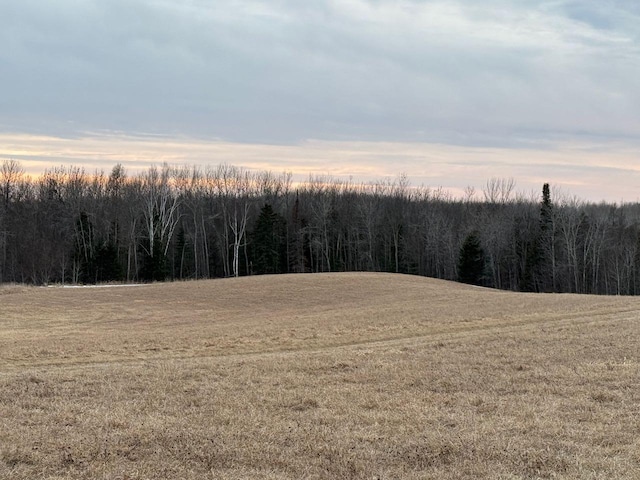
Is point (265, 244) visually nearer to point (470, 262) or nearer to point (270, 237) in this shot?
point (270, 237)

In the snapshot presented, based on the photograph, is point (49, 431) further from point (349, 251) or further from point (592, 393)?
point (349, 251)

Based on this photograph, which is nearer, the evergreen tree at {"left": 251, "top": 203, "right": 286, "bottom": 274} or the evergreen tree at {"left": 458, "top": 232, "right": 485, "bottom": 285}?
the evergreen tree at {"left": 458, "top": 232, "right": 485, "bottom": 285}

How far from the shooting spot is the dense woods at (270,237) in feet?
236

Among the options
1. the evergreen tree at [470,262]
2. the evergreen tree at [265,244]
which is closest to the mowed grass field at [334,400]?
the evergreen tree at [470,262]

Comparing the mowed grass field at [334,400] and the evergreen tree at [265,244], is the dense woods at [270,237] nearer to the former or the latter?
the evergreen tree at [265,244]

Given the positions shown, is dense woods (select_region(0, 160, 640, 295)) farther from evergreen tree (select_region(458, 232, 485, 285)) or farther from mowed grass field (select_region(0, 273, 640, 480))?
mowed grass field (select_region(0, 273, 640, 480))

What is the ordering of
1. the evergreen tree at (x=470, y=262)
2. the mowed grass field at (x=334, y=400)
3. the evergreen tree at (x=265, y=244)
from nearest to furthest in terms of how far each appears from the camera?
the mowed grass field at (x=334, y=400) < the evergreen tree at (x=470, y=262) < the evergreen tree at (x=265, y=244)

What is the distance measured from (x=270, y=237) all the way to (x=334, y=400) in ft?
218

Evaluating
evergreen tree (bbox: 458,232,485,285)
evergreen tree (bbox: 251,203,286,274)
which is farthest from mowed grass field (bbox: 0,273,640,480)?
evergreen tree (bbox: 251,203,286,274)

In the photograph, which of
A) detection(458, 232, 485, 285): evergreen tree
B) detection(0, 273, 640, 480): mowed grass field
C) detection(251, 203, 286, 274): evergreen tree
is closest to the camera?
detection(0, 273, 640, 480): mowed grass field

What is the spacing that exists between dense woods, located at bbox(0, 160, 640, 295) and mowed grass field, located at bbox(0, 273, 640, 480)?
51.1 meters

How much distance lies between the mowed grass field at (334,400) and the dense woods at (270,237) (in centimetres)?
5108

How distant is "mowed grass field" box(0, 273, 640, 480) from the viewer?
6.60m

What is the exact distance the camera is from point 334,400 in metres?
10.1
